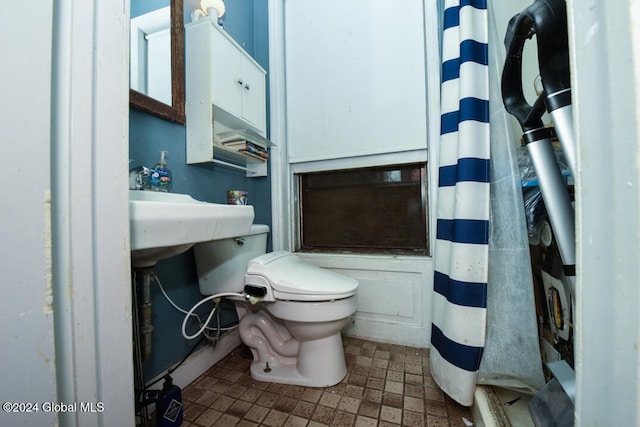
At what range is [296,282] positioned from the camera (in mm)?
875

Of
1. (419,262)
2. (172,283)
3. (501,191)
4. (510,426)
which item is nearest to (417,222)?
(419,262)

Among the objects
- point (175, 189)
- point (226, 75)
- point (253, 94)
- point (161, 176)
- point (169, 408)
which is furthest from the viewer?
point (253, 94)

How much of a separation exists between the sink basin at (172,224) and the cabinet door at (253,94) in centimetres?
66

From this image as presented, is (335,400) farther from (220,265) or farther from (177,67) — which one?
(177,67)

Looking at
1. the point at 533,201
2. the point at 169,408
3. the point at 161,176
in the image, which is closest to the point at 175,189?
the point at 161,176

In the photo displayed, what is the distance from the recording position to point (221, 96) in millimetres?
1050

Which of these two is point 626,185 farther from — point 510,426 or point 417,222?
point 417,222

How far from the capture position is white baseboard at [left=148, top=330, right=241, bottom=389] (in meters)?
0.95

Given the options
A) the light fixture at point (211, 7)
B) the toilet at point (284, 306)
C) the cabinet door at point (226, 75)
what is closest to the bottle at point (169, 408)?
the toilet at point (284, 306)

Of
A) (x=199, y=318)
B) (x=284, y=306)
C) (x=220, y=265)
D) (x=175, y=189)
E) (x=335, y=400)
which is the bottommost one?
(x=335, y=400)

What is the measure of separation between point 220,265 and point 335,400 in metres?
0.70

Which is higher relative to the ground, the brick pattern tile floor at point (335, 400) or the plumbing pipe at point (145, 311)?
the plumbing pipe at point (145, 311)

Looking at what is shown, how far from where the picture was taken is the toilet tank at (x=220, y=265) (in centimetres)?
100

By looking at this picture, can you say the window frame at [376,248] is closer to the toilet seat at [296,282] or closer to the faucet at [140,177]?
the toilet seat at [296,282]
